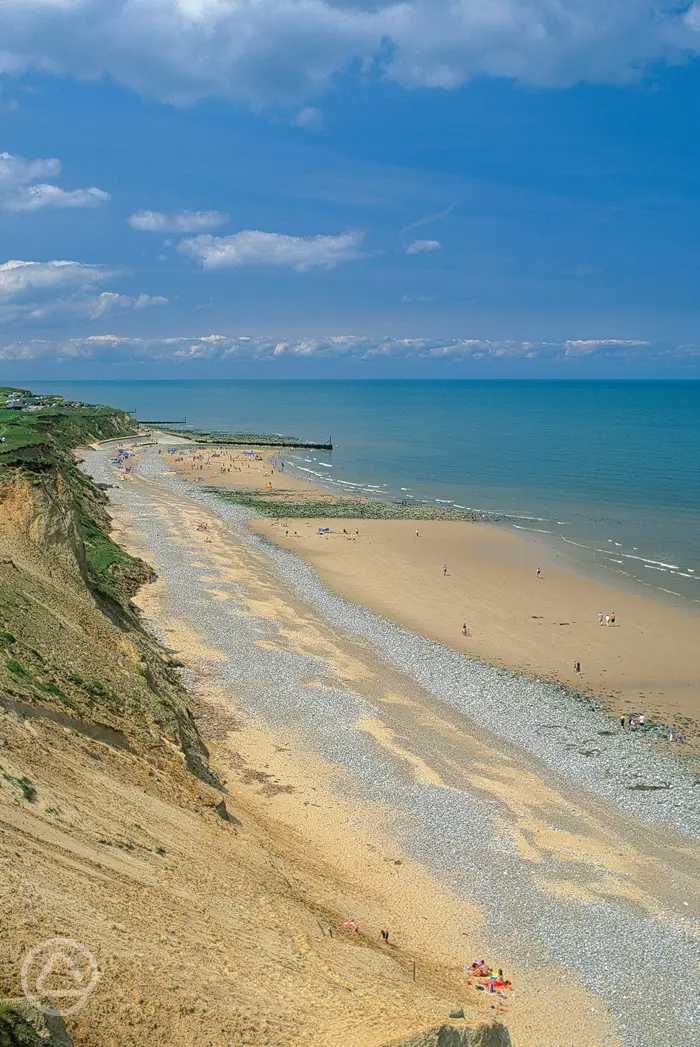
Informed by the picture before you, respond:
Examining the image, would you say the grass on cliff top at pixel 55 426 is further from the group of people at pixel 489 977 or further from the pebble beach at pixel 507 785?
the group of people at pixel 489 977

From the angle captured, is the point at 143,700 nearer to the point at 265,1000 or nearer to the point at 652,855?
the point at 265,1000

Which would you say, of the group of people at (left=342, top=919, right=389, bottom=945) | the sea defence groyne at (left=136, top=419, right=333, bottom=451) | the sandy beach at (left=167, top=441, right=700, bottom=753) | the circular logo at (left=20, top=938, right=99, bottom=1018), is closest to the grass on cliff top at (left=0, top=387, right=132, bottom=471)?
the sea defence groyne at (left=136, top=419, right=333, bottom=451)

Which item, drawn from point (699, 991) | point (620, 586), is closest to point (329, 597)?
point (620, 586)

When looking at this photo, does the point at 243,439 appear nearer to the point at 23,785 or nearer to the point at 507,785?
the point at 507,785

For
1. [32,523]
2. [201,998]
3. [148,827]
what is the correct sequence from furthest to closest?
[32,523], [148,827], [201,998]

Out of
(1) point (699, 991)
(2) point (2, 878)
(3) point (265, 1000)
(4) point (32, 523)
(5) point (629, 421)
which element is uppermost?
(5) point (629, 421)

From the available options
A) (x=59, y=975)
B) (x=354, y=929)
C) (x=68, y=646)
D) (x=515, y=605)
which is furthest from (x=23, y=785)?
(x=515, y=605)

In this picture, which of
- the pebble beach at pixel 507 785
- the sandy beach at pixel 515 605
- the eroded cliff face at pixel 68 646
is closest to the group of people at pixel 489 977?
the pebble beach at pixel 507 785
